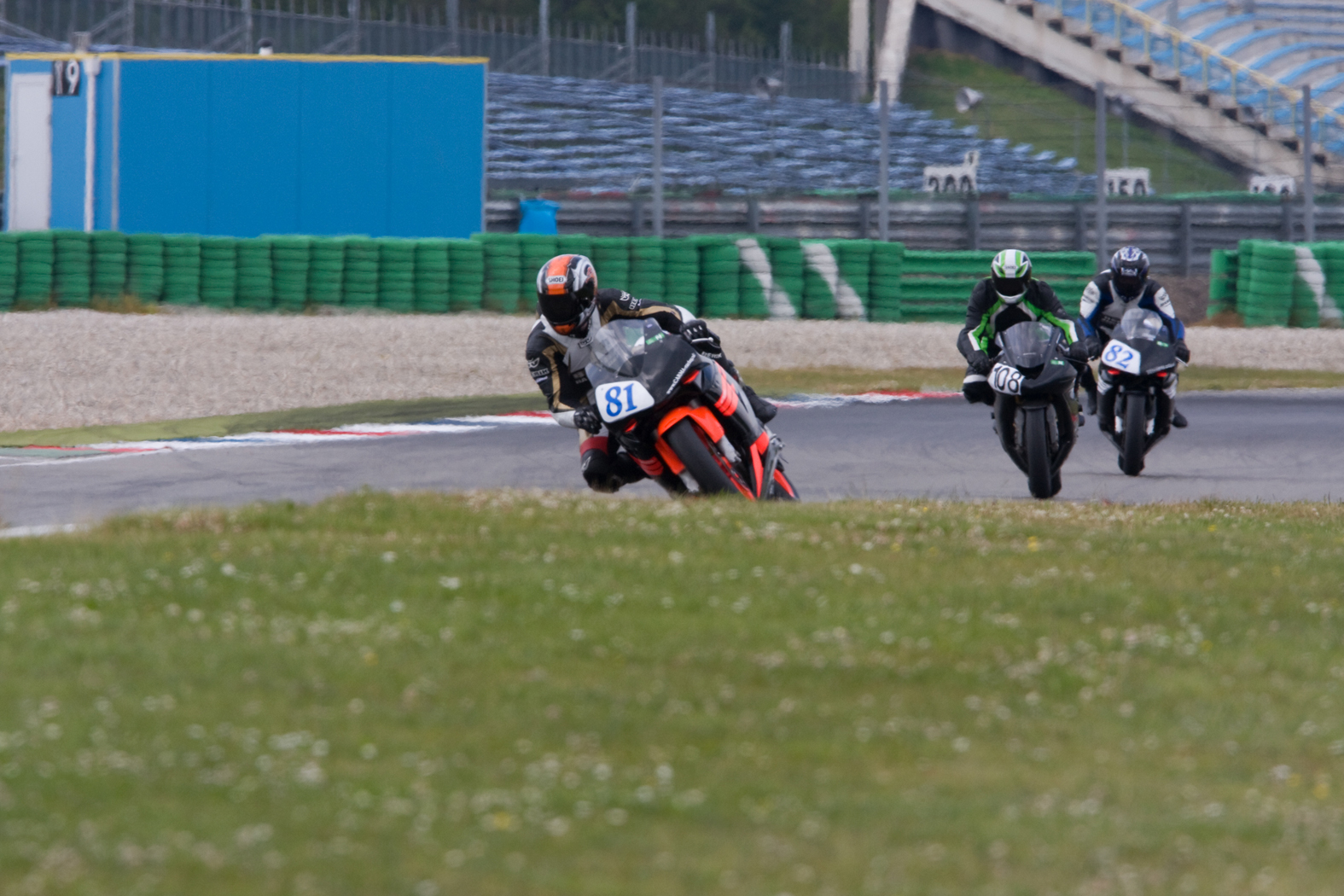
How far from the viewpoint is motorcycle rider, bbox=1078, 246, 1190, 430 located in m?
12.6

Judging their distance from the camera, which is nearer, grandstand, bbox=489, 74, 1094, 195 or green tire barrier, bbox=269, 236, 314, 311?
green tire barrier, bbox=269, 236, 314, 311

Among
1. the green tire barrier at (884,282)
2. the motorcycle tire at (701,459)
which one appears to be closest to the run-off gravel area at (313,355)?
the green tire barrier at (884,282)

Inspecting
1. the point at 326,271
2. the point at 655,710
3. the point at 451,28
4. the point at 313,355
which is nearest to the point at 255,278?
the point at 326,271

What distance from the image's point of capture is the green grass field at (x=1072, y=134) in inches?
1173

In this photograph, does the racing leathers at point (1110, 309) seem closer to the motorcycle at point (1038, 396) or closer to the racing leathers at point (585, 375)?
the motorcycle at point (1038, 396)

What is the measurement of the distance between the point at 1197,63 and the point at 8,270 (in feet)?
97.6

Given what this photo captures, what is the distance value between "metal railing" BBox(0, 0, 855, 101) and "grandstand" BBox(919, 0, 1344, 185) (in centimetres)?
585

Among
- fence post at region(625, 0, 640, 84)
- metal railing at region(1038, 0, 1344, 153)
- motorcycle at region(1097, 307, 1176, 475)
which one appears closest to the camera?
motorcycle at region(1097, 307, 1176, 475)

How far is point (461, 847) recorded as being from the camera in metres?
3.78

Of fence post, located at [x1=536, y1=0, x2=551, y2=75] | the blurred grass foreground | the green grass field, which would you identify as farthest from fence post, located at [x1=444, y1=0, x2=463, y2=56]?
the blurred grass foreground

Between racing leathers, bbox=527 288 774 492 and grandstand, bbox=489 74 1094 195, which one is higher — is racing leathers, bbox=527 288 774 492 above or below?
below

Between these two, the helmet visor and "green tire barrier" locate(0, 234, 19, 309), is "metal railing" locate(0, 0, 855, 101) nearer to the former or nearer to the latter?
"green tire barrier" locate(0, 234, 19, 309)

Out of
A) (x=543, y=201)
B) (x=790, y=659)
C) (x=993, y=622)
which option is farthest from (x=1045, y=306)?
(x=543, y=201)

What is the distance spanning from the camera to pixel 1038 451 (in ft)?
36.9
